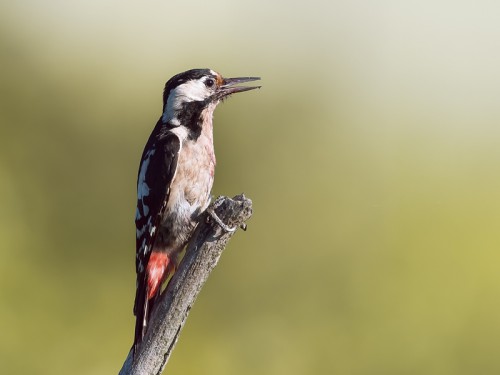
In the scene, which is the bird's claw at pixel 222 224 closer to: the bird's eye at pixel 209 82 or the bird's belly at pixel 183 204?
the bird's belly at pixel 183 204

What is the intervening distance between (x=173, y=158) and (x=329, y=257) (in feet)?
21.1

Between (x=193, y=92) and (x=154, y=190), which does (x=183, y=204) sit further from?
(x=193, y=92)

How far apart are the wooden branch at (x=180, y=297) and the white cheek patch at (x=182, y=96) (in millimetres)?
1180

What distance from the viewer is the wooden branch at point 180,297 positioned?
398 centimetres

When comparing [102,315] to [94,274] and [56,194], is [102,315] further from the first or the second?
[56,194]

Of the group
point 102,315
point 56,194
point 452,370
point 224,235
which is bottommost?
point 452,370

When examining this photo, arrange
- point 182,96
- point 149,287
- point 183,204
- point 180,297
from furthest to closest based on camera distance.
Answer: point 182,96 → point 183,204 → point 149,287 → point 180,297

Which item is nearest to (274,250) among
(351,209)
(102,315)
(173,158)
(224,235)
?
(351,209)

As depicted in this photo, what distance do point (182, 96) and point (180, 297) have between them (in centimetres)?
153

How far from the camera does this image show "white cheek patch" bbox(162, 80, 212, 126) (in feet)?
16.9

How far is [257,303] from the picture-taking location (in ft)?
34.2

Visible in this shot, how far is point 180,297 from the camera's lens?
400 centimetres

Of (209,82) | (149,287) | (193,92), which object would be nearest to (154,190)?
(149,287)

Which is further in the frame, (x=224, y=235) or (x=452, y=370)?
(x=452, y=370)
